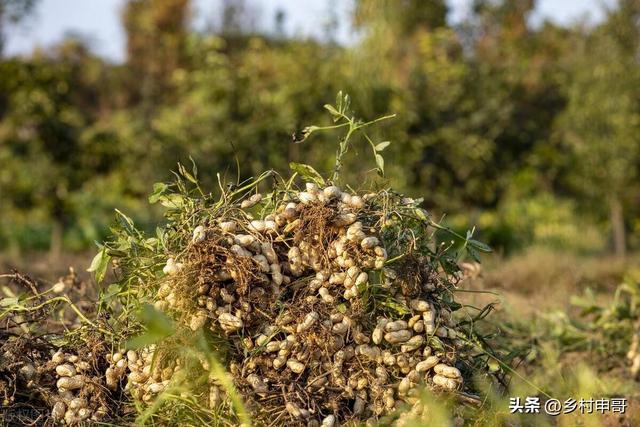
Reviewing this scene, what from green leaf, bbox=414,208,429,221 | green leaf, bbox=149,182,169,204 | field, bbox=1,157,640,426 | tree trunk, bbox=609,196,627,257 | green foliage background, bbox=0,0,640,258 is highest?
green leaf, bbox=149,182,169,204

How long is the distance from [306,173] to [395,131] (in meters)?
7.75

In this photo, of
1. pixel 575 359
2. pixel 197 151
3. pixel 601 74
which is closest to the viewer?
pixel 575 359

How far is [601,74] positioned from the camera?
11.4 meters

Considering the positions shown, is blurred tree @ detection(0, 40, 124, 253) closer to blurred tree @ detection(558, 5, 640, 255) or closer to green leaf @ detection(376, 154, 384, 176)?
blurred tree @ detection(558, 5, 640, 255)

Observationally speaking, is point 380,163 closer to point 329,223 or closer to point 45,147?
point 329,223

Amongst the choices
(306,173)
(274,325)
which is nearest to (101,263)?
(274,325)

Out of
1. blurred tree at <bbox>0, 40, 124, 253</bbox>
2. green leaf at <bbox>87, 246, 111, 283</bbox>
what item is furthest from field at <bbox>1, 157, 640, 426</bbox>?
blurred tree at <bbox>0, 40, 124, 253</bbox>

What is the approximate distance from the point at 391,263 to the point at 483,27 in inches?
555

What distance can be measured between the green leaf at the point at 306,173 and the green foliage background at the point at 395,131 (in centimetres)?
523

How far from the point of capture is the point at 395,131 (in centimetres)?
1102

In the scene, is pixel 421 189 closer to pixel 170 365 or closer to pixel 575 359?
pixel 575 359

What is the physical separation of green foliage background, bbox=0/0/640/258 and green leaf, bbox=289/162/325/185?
523 cm

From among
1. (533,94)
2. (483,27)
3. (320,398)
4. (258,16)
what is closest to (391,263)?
(320,398)

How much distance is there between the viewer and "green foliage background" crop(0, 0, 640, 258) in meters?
10.2
